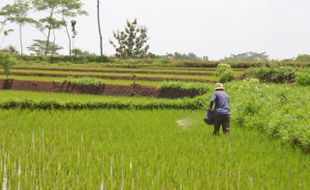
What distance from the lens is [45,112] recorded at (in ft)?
43.2

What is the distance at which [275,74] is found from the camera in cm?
2359

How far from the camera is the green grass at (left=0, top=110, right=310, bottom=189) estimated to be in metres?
6.06

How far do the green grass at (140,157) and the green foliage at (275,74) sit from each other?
12.7 m

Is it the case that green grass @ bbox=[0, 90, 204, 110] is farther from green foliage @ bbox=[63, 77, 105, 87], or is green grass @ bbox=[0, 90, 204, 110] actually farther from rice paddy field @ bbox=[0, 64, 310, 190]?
green foliage @ bbox=[63, 77, 105, 87]

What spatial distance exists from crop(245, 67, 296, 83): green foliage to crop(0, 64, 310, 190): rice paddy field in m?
10.0

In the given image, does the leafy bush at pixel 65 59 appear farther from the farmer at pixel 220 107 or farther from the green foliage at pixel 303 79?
the farmer at pixel 220 107

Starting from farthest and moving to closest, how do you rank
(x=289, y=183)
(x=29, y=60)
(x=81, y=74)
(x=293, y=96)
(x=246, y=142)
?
(x=29, y=60) → (x=81, y=74) → (x=293, y=96) → (x=246, y=142) → (x=289, y=183)

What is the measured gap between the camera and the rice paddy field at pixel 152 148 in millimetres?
6145

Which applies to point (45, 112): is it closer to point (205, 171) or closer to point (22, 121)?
point (22, 121)

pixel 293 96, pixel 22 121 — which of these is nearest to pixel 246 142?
pixel 293 96

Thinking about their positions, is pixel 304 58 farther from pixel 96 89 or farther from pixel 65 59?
pixel 96 89

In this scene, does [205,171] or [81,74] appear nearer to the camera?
[205,171]

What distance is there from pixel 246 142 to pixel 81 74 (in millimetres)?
17221

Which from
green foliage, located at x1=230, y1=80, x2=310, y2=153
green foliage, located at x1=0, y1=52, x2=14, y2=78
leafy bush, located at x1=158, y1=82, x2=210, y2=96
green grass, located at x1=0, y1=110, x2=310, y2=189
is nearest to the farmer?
green grass, located at x1=0, y1=110, x2=310, y2=189
